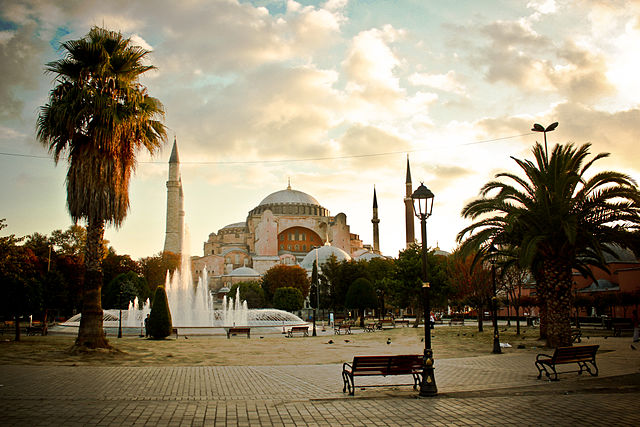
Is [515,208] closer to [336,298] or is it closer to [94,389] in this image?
[94,389]

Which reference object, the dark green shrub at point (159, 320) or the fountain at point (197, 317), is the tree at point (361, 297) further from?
the dark green shrub at point (159, 320)

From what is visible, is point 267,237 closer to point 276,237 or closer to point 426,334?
point 276,237

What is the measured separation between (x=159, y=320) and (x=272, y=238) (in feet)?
203

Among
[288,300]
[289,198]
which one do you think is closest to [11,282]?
[288,300]

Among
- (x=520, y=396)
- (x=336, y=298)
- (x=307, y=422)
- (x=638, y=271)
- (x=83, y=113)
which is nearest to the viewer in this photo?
(x=307, y=422)

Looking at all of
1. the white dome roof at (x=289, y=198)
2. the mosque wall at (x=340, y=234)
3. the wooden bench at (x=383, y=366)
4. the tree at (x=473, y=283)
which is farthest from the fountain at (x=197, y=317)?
the white dome roof at (x=289, y=198)

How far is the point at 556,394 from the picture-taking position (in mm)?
7578

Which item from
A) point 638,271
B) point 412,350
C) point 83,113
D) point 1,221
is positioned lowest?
point 412,350

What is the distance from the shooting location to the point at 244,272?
70.9 m

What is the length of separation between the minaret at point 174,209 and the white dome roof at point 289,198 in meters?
35.1

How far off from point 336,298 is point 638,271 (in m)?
24.4

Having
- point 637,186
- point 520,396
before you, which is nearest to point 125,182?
point 520,396

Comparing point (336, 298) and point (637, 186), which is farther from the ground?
point (637, 186)

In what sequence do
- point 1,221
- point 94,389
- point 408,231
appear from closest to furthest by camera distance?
point 94,389 < point 1,221 < point 408,231
